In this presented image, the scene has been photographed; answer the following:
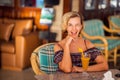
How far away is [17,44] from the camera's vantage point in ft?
16.4

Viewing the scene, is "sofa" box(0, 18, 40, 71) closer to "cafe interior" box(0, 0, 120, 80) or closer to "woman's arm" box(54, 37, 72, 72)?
"cafe interior" box(0, 0, 120, 80)

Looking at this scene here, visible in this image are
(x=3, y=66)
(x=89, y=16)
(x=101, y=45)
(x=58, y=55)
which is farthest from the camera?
(x=89, y=16)

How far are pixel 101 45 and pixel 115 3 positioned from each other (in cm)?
280

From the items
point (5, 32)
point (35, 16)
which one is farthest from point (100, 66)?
point (35, 16)

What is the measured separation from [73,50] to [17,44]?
2.90 metres

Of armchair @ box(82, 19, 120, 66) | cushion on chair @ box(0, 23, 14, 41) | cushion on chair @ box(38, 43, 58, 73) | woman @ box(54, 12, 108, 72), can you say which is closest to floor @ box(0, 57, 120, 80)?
cushion on chair @ box(0, 23, 14, 41)

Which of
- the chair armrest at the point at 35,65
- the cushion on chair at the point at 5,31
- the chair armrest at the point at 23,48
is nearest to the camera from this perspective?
the chair armrest at the point at 35,65

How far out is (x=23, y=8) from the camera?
6.25m

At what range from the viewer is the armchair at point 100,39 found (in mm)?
4859

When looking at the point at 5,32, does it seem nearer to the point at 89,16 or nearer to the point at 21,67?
the point at 21,67

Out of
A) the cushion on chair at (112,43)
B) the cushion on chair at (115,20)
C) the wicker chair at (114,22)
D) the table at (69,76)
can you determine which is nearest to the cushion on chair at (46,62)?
the table at (69,76)

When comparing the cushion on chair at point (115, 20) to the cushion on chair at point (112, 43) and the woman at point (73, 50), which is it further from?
the woman at point (73, 50)

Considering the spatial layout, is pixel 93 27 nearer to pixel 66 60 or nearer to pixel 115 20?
pixel 115 20

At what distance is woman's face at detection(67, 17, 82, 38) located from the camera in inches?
85.9
